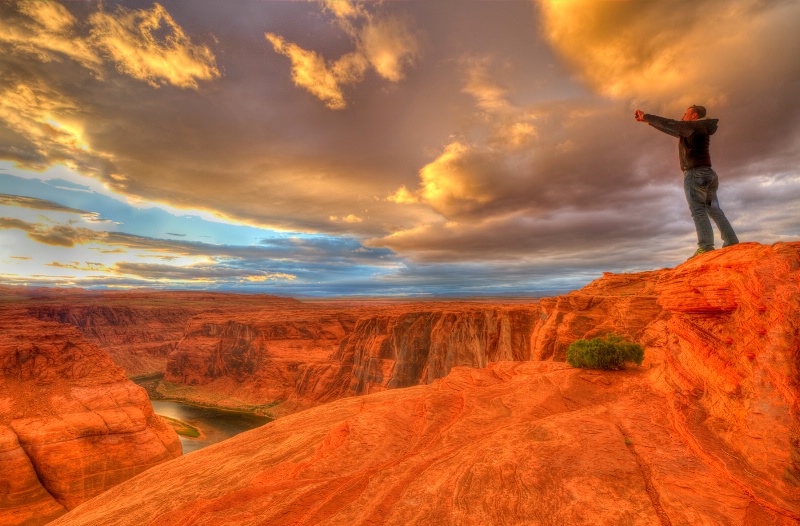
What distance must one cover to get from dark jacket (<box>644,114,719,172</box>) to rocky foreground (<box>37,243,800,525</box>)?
237 centimetres

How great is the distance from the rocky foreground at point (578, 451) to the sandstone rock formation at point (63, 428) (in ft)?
66.1

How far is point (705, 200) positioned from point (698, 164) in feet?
2.88

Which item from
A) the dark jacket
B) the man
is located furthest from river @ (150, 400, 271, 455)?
the dark jacket

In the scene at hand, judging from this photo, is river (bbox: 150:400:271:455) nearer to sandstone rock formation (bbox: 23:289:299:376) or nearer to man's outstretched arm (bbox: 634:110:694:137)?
sandstone rock formation (bbox: 23:289:299:376)

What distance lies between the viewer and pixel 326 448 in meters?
7.49

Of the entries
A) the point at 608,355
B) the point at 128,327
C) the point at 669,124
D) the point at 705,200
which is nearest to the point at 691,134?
the point at 669,124

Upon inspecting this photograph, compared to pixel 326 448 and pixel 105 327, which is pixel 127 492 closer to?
pixel 326 448

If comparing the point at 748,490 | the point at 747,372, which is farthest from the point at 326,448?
the point at 747,372

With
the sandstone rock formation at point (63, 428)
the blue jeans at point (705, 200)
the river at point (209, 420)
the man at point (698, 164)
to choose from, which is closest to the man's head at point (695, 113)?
the man at point (698, 164)

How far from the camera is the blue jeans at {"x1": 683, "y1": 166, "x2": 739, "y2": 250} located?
808 centimetres

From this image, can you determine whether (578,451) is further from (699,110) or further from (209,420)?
(209,420)

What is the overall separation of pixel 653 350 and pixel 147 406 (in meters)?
36.1

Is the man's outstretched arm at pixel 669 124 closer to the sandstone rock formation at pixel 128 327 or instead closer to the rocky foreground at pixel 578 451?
the rocky foreground at pixel 578 451

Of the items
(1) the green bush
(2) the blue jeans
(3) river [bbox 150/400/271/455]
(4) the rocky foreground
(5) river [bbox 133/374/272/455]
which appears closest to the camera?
(4) the rocky foreground
